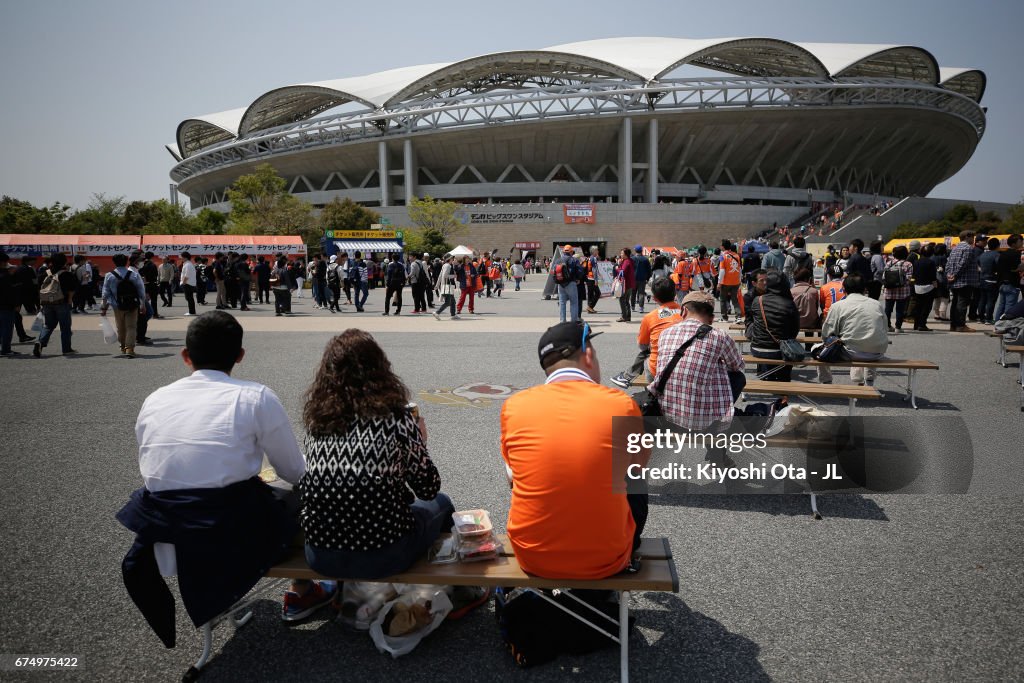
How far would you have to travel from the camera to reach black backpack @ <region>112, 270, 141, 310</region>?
10398mm

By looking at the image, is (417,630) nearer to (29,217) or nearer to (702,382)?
(702,382)

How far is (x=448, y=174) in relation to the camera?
64188 millimetres

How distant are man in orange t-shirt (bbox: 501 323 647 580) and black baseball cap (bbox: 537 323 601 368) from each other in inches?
5.8

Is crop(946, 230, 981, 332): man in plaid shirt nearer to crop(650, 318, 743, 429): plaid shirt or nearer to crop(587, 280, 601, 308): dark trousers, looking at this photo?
crop(587, 280, 601, 308): dark trousers

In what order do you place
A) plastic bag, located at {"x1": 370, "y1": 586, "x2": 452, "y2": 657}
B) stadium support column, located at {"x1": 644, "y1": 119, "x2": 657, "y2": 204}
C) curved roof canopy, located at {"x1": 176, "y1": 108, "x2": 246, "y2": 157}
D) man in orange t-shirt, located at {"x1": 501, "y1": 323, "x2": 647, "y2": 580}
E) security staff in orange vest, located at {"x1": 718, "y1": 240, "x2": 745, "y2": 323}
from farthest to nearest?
curved roof canopy, located at {"x1": 176, "y1": 108, "x2": 246, "y2": 157} < stadium support column, located at {"x1": 644, "y1": 119, "x2": 657, "y2": 204} < security staff in orange vest, located at {"x1": 718, "y1": 240, "x2": 745, "y2": 323} < plastic bag, located at {"x1": 370, "y1": 586, "x2": 452, "y2": 657} < man in orange t-shirt, located at {"x1": 501, "y1": 323, "x2": 647, "y2": 580}

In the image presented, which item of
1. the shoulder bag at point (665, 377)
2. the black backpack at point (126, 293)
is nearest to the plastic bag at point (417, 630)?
the shoulder bag at point (665, 377)

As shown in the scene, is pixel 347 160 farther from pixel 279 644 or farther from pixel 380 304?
pixel 279 644

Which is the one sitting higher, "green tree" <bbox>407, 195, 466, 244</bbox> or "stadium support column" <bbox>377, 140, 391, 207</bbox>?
"stadium support column" <bbox>377, 140, 391, 207</bbox>

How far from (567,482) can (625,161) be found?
55.7 meters

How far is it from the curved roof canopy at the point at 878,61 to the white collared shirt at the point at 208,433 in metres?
61.2

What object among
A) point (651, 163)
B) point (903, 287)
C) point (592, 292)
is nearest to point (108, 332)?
point (592, 292)

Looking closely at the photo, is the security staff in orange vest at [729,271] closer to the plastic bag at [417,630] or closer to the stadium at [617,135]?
the plastic bag at [417,630]

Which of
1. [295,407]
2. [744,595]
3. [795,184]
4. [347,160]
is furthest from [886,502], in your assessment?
[795,184]

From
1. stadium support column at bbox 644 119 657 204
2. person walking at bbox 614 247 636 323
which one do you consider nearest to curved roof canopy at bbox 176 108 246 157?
stadium support column at bbox 644 119 657 204
